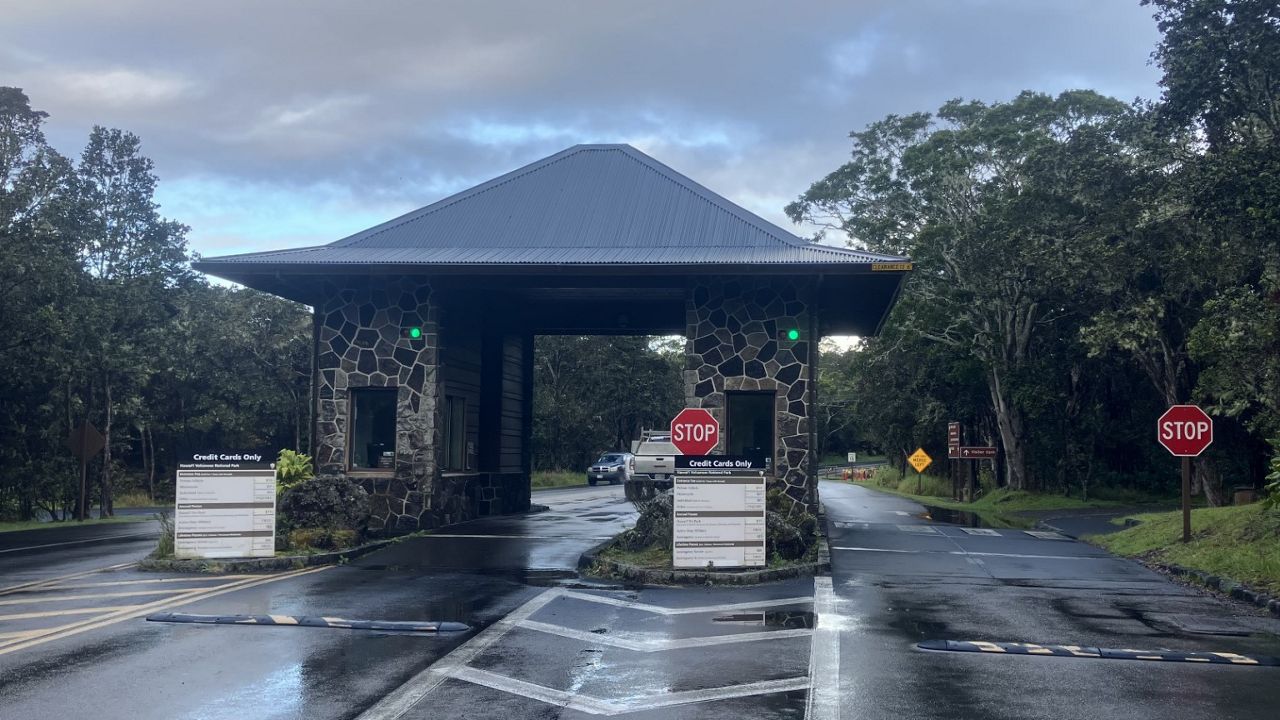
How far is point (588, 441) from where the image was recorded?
65750 millimetres

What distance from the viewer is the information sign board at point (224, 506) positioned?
580 inches

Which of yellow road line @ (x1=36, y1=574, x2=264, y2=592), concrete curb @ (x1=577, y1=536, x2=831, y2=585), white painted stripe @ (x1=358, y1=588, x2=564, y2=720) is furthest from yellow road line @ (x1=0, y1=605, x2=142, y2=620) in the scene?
concrete curb @ (x1=577, y1=536, x2=831, y2=585)

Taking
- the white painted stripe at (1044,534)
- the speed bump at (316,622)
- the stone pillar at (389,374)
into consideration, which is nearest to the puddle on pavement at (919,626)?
the speed bump at (316,622)

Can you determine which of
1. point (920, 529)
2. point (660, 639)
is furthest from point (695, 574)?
point (920, 529)

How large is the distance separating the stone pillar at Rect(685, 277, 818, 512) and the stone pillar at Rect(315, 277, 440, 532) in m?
4.58

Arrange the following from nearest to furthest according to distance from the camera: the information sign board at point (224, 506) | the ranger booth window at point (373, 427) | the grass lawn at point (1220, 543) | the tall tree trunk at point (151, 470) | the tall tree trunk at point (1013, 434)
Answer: the grass lawn at point (1220, 543), the information sign board at point (224, 506), the ranger booth window at point (373, 427), the tall tree trunk at point (1013, 434), the tall tree trunk at point (151, 470)

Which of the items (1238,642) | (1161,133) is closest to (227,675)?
(1238,642)

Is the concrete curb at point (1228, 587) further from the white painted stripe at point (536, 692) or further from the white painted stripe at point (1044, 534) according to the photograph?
the white painted stripe at point (536, 692)

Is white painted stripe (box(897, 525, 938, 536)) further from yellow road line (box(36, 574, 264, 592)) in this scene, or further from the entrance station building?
yellow road line (box(36, 574, 264, 592))

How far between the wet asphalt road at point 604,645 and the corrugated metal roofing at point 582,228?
5.30m

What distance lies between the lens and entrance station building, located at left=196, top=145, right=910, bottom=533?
1880 cm

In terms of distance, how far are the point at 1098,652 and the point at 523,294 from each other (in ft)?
50.2

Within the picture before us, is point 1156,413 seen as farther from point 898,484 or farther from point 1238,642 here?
point 1238,642

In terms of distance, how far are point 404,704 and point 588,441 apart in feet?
191
